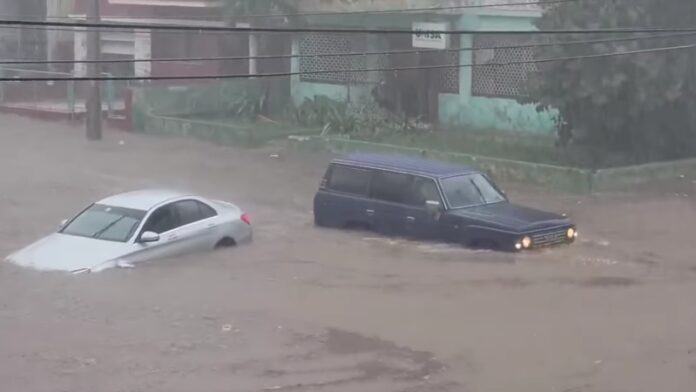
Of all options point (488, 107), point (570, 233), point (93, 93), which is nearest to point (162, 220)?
point (570, 233)

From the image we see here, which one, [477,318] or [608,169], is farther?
[608,169]

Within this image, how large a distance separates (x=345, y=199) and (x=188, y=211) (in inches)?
121

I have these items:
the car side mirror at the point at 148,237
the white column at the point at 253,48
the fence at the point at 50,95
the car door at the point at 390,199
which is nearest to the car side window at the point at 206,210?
the car side mirror at the point at 148,237

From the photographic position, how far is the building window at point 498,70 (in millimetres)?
32500

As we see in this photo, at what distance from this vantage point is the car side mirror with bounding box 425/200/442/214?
18844 millimetres

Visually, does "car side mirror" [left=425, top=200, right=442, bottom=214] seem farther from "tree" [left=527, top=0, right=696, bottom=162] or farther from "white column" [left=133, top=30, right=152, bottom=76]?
"white column" [left=133, top=30, right=152, bottom=76]

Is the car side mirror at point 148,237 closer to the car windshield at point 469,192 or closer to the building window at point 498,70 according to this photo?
the car windshield at point 469,192

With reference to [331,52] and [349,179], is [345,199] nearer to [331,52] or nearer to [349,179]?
[349,179]

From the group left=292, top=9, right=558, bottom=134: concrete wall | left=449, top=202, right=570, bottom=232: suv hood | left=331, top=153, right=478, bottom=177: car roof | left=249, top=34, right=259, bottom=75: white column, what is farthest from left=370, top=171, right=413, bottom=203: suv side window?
left=249, top=34, right=259, bottom=75: white column

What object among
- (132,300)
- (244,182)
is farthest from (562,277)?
(244,182)

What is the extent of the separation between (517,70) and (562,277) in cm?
1615

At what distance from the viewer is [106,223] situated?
17203mm

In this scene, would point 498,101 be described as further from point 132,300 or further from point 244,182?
point 132,300

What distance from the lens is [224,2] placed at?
37031 millimetres
